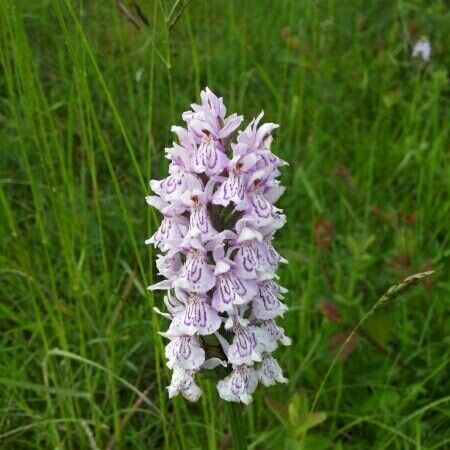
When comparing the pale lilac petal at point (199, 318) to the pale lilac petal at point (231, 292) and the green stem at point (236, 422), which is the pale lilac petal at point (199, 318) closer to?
the pale lilac petal at point (231, 292)

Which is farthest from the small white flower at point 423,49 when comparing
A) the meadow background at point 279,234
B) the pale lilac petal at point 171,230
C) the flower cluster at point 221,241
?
the pale lilac petal at point 171,230

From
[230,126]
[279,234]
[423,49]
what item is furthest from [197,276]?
[423,49]

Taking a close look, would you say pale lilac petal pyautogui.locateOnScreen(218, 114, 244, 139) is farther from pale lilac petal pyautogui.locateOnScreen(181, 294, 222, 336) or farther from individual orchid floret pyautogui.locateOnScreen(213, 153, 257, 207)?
pale lilac petal pyautogui.locateOnScreen(181, 294, 222, 336)

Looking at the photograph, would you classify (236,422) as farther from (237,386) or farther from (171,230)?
(171,230)

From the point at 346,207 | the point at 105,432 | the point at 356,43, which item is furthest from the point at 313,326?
the point at 356,43

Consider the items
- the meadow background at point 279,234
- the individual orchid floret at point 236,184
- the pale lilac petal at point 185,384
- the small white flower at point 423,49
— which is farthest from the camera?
the small white flower at point 423,49

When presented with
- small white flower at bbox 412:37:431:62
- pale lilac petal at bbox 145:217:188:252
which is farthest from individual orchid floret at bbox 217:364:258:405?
small white flower at bbox 412:37:431:62
